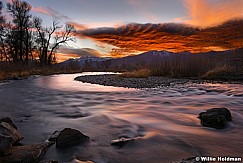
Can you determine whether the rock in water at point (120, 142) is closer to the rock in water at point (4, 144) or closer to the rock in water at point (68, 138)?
the rock in water at point (68, 138)

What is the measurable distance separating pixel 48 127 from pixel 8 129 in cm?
125

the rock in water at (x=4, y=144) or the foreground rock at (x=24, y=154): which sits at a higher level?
the rock in water at (x=4, y=144)

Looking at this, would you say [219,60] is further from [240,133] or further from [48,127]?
[48,127]

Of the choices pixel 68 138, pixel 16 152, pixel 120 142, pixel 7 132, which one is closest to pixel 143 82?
pixel 120 142

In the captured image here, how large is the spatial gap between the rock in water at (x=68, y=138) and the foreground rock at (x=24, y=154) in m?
0.27

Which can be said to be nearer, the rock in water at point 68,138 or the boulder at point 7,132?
the boulder at point 7,132

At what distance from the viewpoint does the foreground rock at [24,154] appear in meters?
2.44

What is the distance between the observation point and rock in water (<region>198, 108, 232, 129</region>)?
4121 mm

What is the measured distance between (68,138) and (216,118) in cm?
295

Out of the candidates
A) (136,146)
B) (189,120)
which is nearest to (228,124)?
(189,120)

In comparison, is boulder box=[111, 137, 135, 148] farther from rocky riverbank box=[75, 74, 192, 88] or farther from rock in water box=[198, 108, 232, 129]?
rocky riverbank box=[75, 74, 192, 88]

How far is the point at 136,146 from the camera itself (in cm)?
322

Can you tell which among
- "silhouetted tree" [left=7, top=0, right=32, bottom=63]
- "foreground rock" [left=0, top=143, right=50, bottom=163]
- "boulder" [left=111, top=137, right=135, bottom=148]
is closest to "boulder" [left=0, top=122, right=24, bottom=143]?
"foreground rock" [left=0, top=143, right=50, bottom=163]

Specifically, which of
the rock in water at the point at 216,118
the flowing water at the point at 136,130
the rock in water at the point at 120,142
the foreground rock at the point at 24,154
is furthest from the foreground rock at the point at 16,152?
the rock in water at the point at 216,118
